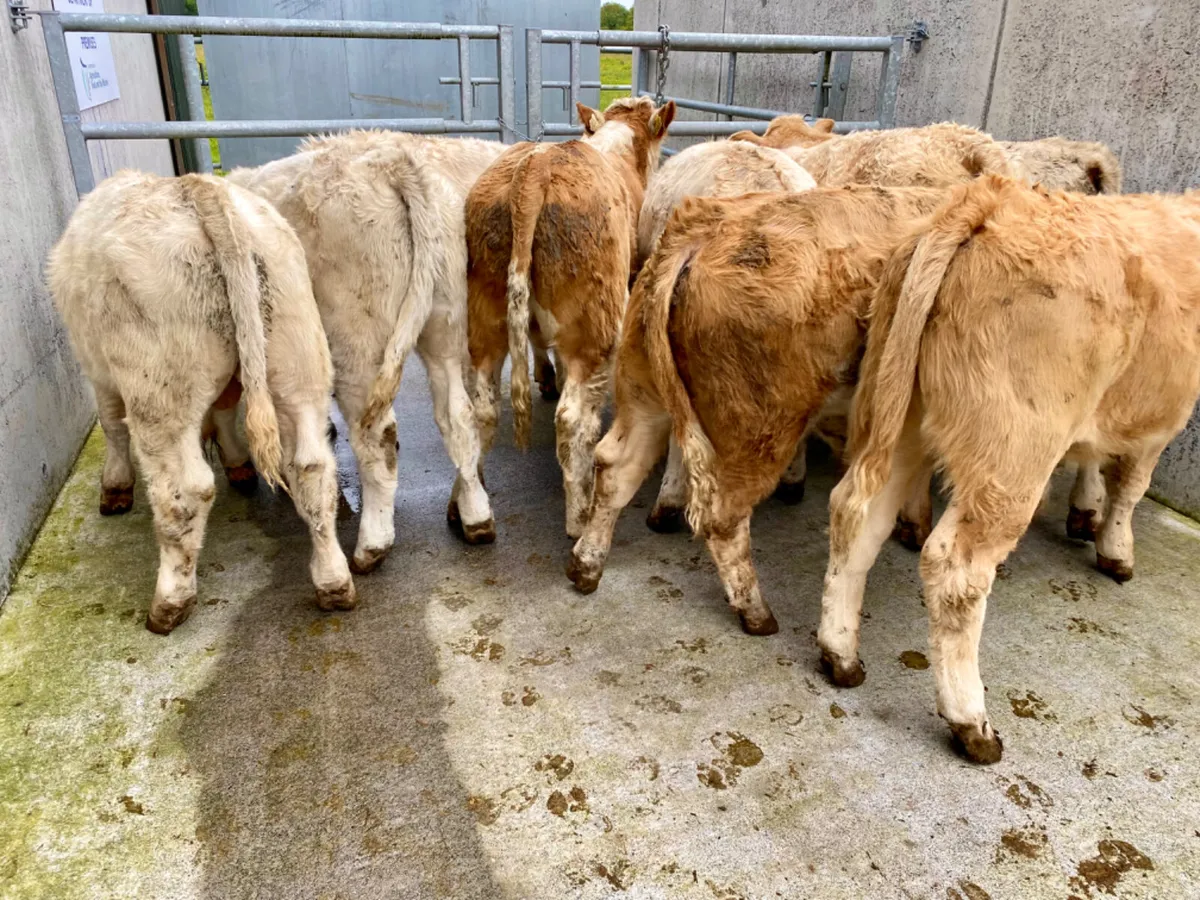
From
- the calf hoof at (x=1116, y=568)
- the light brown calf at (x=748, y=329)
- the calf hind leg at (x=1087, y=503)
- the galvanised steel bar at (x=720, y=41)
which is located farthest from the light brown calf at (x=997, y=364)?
the galvanised steel bar at (x=720, y=41)

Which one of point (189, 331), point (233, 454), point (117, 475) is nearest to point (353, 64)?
point (233, 454)

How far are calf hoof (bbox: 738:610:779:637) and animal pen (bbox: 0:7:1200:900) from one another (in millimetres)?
36

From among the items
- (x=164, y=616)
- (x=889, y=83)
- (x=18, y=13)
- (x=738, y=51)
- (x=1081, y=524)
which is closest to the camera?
(x=164, y=616)

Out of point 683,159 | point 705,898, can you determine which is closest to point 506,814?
point 705,898

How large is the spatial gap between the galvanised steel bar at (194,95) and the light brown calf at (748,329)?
5.10m

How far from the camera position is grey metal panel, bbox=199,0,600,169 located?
30.4ft

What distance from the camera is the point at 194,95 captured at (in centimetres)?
641

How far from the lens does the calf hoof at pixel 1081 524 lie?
3615mm

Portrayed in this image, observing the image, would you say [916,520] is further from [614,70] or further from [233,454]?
[614,70]

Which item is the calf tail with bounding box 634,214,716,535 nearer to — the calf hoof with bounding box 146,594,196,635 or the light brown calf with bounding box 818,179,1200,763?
the light brown calf with bounding box 818,179,1200,763

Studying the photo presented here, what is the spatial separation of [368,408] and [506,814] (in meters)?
1.58

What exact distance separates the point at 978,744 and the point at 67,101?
5098 mm

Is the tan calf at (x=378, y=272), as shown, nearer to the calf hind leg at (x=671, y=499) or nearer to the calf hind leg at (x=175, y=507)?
the calf hind leg at (x=175, y=507)

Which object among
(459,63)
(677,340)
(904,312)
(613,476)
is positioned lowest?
(613,476)
